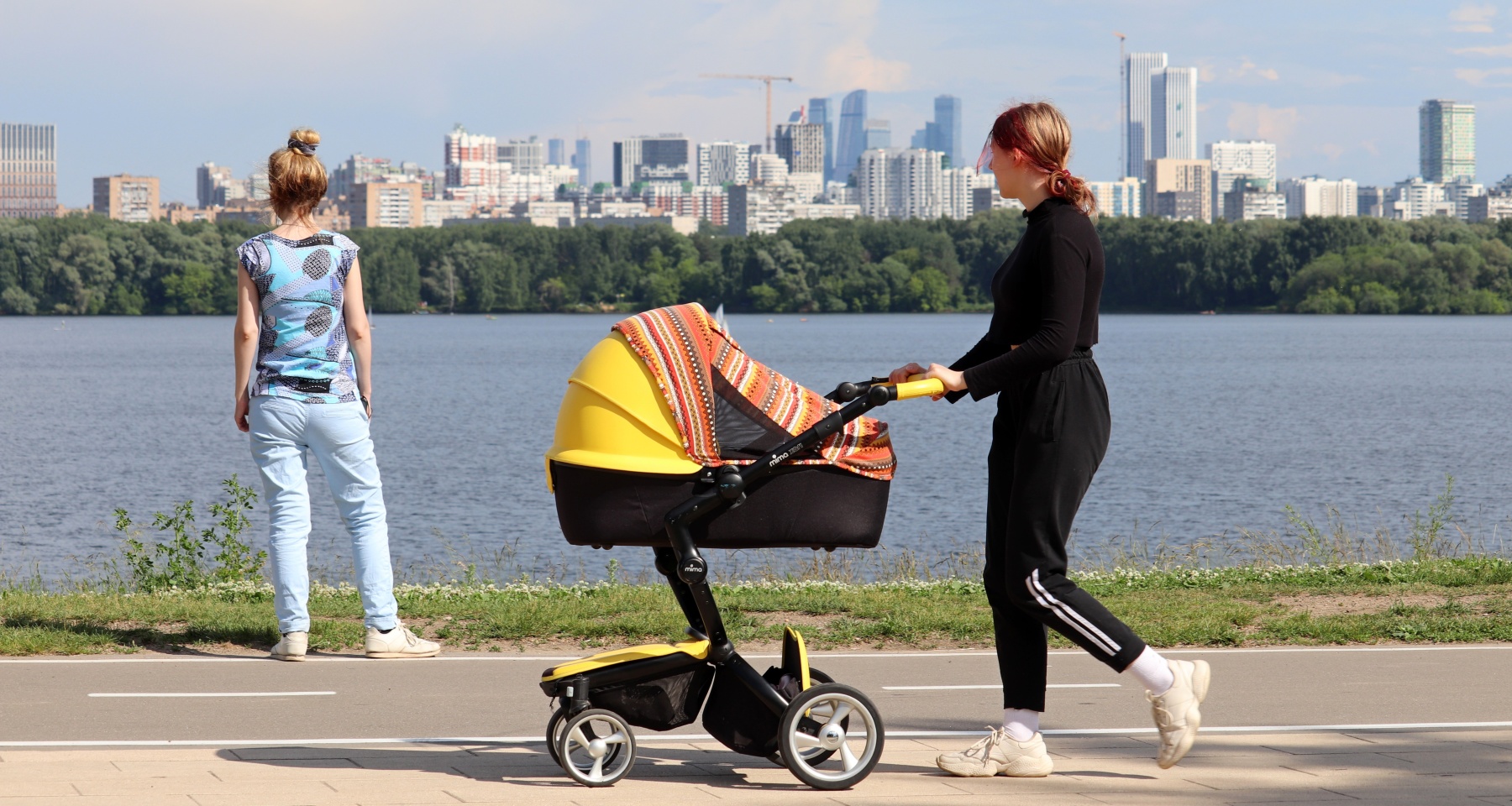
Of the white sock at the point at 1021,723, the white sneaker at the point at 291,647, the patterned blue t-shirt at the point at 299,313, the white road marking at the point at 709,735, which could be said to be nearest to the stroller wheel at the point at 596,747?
the white road marking at the point at 709,735

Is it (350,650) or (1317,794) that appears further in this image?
(350,650)

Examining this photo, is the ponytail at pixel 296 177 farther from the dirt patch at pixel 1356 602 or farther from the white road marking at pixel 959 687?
the dirt patch at pixel 1356 602

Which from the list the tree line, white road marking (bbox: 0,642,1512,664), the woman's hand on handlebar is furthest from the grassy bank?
the tree line

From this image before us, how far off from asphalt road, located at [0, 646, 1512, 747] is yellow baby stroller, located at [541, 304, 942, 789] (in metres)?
0.77

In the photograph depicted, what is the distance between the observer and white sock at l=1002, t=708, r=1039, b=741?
4.89 metres

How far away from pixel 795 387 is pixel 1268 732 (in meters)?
2.03

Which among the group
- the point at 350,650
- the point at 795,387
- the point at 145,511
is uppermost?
the point at 795,387

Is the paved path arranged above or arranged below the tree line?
below

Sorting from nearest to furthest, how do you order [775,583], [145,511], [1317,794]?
[1317,794], [775,583], [145,511]

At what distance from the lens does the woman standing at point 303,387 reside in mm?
6746

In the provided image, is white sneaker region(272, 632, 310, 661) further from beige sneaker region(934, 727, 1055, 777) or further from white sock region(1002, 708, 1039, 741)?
white sock region(1002, 708, 1039, 741)

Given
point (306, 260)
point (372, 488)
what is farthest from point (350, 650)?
point (306, 260)

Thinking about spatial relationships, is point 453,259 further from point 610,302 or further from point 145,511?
point 145,511

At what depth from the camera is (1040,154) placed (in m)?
4.82
